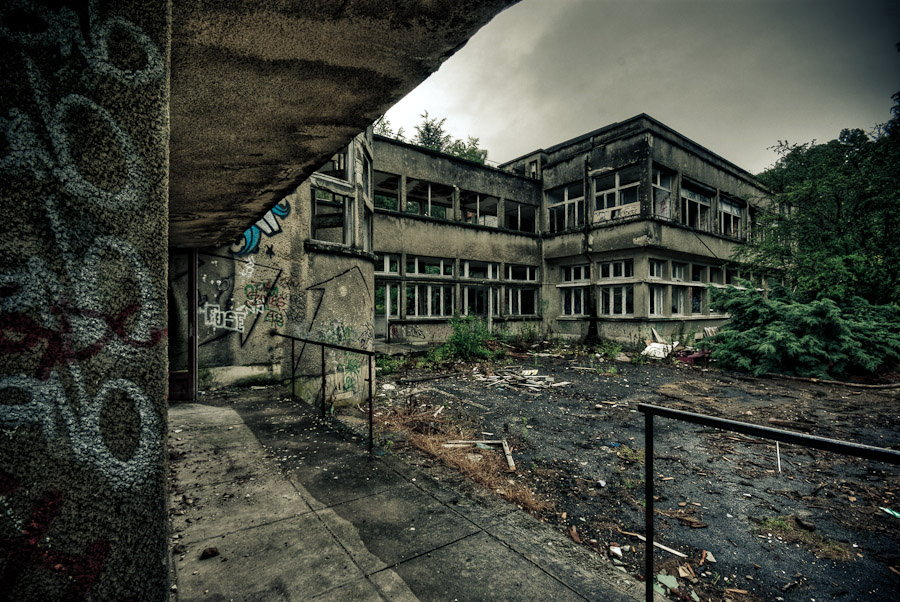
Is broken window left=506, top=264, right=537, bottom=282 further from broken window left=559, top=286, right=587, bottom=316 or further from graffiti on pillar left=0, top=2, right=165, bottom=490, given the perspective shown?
graffiti on pillar left=0, top=2, right=165, bottom=490

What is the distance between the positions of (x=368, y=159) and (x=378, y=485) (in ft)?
27.0

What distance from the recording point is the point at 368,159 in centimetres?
954

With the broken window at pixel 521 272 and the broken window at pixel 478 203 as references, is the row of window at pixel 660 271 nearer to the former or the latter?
the broken window at pixel 521 272

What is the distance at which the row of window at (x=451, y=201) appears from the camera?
13.5 metres

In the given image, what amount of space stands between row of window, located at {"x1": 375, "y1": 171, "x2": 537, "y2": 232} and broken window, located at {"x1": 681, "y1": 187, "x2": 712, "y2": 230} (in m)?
5.88

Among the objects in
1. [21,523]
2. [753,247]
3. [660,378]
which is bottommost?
[660,378]

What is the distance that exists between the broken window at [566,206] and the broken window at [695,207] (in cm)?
398

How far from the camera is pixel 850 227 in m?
11.4

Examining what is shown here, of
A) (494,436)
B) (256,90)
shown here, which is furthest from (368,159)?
(256,90)

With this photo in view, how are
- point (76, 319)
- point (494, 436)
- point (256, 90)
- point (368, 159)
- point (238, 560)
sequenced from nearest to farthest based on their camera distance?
1. point (76, 319)
2. point (256, 90)
3. point (238, 560)
4. point (494, 436)
5. point (368, 159)

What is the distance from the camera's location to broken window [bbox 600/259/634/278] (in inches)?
561

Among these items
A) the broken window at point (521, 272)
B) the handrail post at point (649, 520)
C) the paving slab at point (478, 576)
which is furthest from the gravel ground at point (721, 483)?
the broken window at point (521, 272)

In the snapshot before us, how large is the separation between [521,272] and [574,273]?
86.8 inches

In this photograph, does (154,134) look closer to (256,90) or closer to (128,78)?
(128,78)
